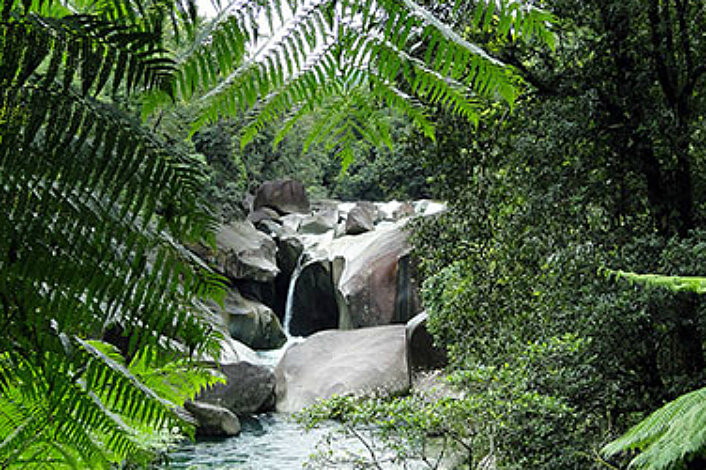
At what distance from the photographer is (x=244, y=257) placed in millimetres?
15812

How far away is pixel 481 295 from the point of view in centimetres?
544

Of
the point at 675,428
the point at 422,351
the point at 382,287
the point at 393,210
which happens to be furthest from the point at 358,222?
the point at 675,428

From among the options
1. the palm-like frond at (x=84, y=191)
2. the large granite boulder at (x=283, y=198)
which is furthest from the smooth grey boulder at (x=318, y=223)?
the palm-like frond at (x=84, y=191)

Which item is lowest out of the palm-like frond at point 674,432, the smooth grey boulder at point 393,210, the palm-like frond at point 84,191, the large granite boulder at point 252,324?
the large granite boulder at point 252,324

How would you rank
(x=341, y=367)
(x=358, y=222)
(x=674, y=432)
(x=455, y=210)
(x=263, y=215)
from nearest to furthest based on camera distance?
(x=674, y=432)
(x=455, y=210)
(x=341, y=367)
(x=358, y=222)
(x=263, y=215)

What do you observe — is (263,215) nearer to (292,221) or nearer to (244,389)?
(292,221)

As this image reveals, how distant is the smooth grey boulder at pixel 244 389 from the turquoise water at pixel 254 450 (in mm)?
455

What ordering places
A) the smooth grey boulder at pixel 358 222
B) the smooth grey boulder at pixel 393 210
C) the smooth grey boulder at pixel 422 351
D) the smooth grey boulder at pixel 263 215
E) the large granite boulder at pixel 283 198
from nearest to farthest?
the smooth grey boulder at pixel 422 351, the smooth grey boulder at pixel 358 222, the smooth grey boulder at pixel 393 210, the smooth grey boulder at pixel 263 215, the large granite boulder at pixel 283 198

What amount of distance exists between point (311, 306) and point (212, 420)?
24.0 ft

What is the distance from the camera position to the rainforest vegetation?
71cm

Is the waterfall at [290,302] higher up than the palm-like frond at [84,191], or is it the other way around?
the palm-like frond at [84,191]

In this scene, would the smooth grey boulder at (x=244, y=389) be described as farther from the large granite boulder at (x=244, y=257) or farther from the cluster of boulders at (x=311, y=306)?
the large granite boulder at (x=244, y=257)

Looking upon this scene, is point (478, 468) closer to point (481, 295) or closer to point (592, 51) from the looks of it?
point (481, 295)

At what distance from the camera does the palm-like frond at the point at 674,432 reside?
10.2 feet
